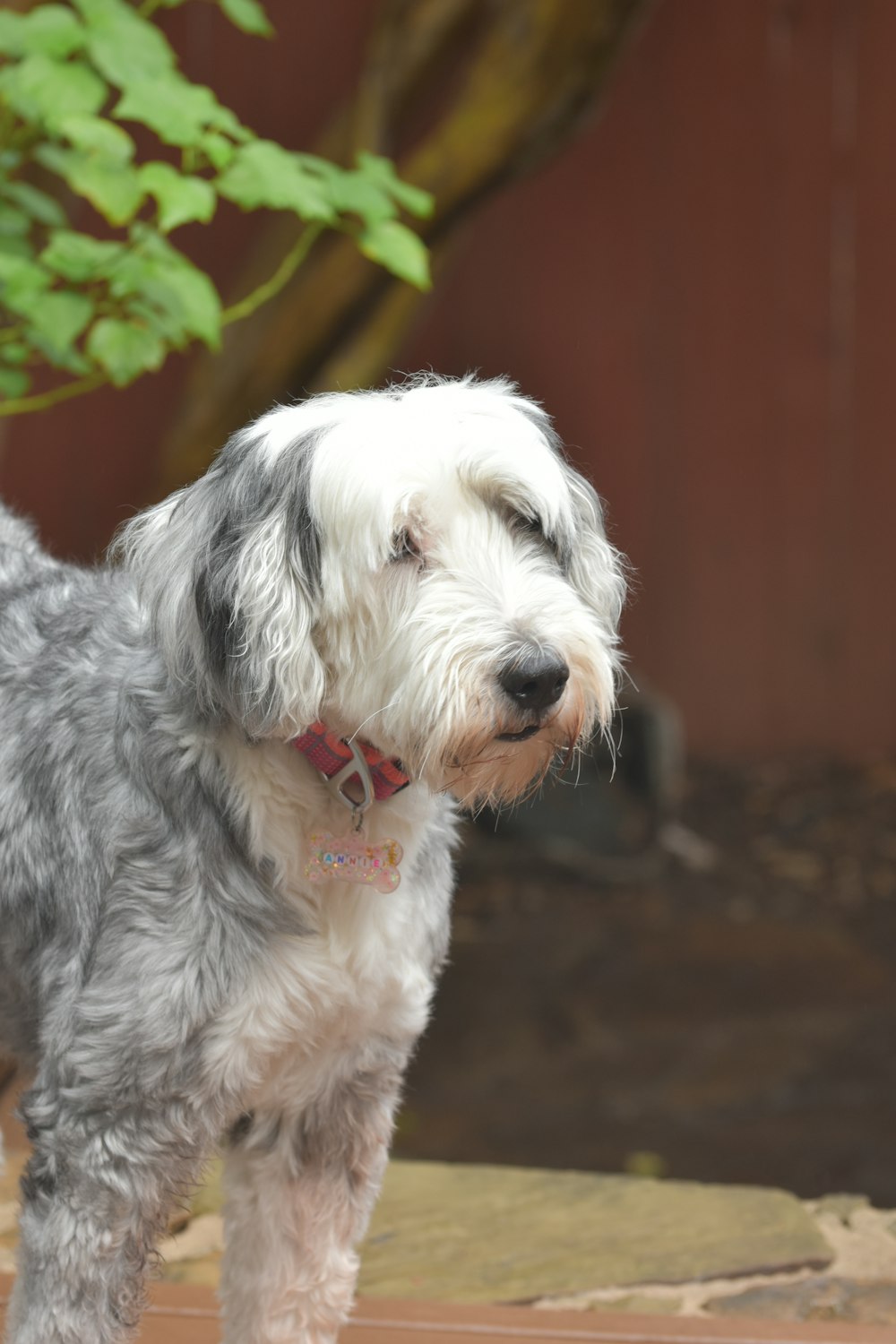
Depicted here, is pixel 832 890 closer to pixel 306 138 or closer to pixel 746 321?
pixel 746 321

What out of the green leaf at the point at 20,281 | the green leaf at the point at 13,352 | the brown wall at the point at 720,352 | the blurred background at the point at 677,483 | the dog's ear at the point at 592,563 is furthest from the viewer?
the brown wall at the point at 720,352

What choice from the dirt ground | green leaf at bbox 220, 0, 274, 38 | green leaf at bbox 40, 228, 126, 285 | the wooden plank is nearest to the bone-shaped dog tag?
the wooden plank

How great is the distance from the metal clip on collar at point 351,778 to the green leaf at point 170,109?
1.17 m

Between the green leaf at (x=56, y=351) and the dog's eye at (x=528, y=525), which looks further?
the green leaf at (x=56, y=351)

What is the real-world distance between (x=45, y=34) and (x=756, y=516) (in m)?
4.49

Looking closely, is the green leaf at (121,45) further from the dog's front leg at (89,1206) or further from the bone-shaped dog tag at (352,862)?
the dog's front leg at (89,1206)

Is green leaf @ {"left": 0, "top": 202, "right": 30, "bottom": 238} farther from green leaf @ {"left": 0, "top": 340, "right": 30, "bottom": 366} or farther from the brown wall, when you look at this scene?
the brown wall

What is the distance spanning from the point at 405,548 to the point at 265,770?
0.34m

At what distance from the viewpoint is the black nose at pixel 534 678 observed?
188cm

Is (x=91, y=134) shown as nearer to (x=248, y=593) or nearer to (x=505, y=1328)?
(x=248, y=593)

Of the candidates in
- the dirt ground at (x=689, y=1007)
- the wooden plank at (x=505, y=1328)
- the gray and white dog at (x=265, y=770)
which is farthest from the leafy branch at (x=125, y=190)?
the dirt ground at (x=689, y=1007)

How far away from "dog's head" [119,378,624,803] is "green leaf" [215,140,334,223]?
2.55ft

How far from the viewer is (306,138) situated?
19.3ft

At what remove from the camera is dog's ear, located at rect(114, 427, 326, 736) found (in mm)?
1940
